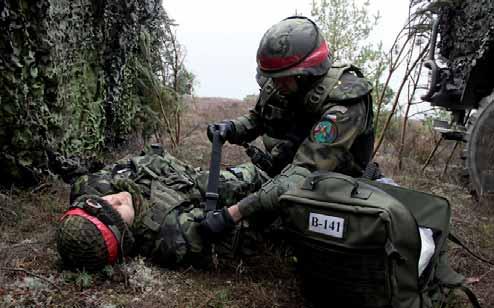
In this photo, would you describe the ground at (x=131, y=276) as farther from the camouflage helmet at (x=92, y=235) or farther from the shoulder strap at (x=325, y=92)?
the shoulder strap at (x=325, y=92)

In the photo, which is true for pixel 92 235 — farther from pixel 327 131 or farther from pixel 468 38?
pixel 468 38

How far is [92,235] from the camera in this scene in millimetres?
2482

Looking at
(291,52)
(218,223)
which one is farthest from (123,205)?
(291,52)

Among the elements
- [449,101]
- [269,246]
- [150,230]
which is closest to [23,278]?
[150,230]

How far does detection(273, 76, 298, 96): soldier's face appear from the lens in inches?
113

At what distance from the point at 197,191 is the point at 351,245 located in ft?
4.36

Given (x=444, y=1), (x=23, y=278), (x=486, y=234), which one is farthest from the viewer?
(x=444, y=1)

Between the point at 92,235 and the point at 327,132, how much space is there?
4.39ft

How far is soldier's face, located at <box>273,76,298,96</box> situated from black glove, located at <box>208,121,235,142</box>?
52 centimetres

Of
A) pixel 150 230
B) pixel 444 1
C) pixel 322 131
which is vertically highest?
pixel 444 1

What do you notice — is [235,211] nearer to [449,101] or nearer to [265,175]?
[265,175]

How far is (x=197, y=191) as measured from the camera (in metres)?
3.25

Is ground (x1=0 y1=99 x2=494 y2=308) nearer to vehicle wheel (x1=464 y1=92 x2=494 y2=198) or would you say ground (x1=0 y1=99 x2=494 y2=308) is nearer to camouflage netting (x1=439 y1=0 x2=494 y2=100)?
vehicle wheel (x1=464 y1=92 x2=494 y2=198)

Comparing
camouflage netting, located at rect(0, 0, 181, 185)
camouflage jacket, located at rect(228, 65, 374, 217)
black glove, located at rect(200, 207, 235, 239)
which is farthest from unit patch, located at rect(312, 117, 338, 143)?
camouflage netting, located at rect(0, 0, 181, 185)
